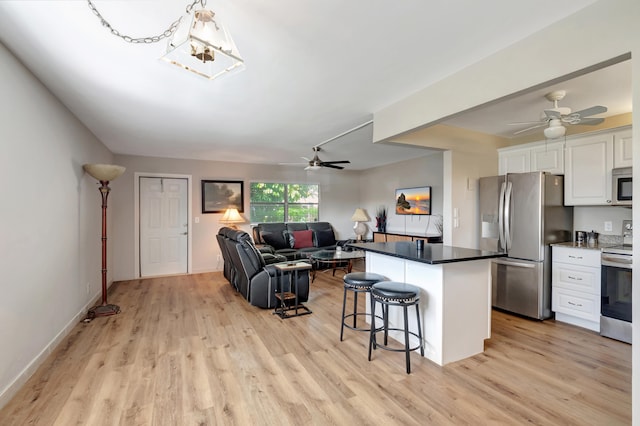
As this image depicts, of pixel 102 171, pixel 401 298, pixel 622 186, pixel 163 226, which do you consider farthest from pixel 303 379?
pixel 163 226

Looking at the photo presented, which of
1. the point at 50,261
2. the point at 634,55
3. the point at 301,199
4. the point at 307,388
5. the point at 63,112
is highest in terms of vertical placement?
the point at 63,112

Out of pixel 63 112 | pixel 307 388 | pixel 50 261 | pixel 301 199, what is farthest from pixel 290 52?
pixel 301 199

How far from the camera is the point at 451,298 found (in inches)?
100

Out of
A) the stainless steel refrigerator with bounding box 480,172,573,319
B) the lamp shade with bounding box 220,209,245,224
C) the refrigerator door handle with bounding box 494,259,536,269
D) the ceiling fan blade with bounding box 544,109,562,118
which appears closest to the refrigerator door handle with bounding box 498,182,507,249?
the stainless steel refrigerator with bounding box 480,172,573,319

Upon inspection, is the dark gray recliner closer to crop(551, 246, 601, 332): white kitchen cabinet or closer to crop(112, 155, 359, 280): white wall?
crop(112, 155, 359, 280): white wall

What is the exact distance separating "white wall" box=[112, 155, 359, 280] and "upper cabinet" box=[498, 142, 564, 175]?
4245mm

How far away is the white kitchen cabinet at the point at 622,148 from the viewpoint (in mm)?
3082

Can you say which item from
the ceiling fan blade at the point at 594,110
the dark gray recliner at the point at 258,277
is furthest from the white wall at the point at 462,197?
the dark gray recliner at the point at 258,277

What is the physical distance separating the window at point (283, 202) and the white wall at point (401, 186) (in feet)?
4.66

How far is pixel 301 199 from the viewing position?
24.6 feet

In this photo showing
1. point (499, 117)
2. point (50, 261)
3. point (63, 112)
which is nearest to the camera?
Answer: point (50, 261)

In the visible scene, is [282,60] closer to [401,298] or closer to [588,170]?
[401,298]

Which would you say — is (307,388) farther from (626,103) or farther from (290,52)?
(626,103)

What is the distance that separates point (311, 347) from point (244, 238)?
1.71m
